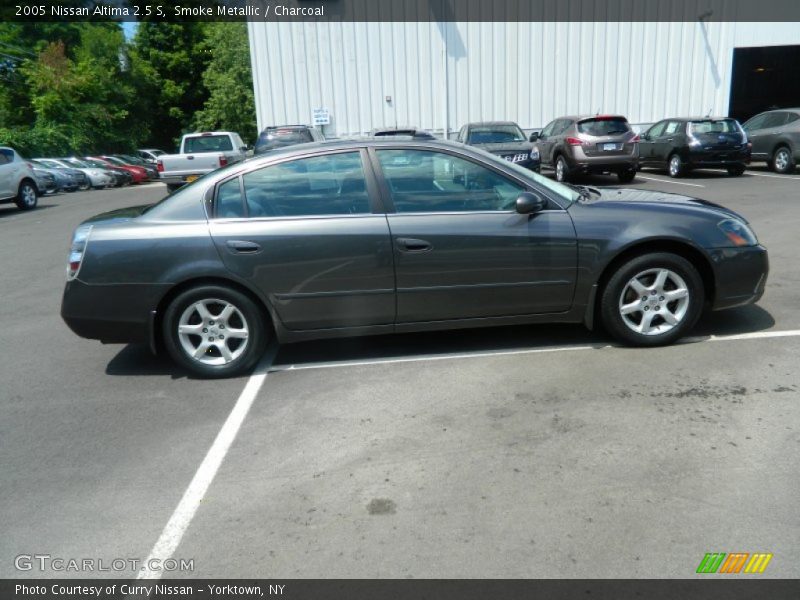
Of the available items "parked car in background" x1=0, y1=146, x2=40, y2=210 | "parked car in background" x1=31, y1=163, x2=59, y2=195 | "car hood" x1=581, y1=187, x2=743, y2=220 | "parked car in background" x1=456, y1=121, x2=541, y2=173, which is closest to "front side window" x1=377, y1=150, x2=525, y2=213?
"car hood" x1=581, y1=187, x2=743, y2=220

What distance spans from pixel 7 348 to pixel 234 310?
2468mm

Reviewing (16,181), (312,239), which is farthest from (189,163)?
(312,239)

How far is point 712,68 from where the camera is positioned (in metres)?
24.1

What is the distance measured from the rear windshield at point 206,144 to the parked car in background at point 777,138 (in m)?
14.4

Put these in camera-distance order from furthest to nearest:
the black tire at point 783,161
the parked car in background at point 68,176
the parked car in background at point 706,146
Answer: the parked car in background at point 68,176
the black tire at point 783,161
the parked car in background at point 706,146

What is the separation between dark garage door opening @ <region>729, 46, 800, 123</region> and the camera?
3503 cm

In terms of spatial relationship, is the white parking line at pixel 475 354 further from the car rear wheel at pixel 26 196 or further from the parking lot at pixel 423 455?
the car rear wheel at pixel 26 196

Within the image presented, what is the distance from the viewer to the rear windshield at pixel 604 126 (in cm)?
1532

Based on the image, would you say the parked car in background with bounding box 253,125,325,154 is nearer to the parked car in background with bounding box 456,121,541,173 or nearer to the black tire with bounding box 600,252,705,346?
the parked car in background with bounding box 456,121,541,173

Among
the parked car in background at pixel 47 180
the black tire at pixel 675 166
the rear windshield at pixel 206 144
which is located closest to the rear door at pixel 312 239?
the rear windshield at pixel 206 144

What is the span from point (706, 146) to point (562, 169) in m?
3.57

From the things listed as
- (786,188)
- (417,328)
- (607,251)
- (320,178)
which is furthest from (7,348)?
(786,188)

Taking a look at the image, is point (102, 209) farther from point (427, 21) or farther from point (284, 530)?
point (284, 530)
